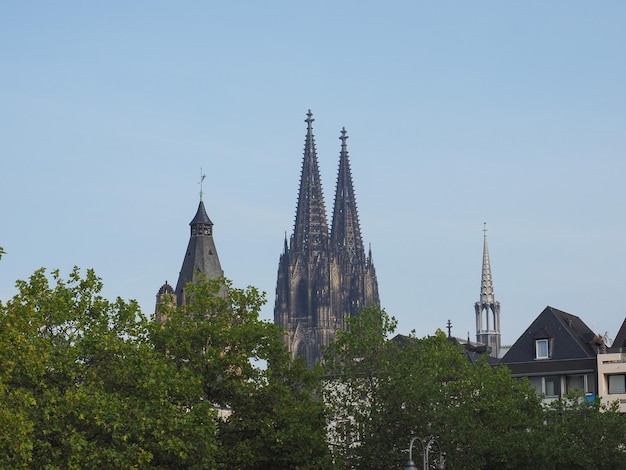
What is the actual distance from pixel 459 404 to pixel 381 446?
954 cm

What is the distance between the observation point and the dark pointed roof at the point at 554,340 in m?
90.2

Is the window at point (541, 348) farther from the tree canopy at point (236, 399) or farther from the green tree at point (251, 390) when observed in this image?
the green tree at point (251, 390)

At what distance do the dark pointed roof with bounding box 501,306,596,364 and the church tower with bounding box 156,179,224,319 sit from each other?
Answer: 7922 cm

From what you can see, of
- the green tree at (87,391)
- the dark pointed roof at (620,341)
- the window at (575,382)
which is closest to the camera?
the green tree at (87,391)

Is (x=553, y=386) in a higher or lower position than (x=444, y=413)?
higher

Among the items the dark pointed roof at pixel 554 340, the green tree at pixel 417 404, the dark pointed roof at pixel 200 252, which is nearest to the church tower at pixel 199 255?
the dark pointed roof at pixel 200 252

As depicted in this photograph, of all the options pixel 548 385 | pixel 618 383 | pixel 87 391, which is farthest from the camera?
pixel 548 385

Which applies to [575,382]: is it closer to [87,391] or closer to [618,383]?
[618,383]

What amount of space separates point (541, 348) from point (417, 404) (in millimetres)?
28297

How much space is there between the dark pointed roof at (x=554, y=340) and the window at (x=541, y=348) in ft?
0.91

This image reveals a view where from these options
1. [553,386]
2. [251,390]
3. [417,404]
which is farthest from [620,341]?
[251,390]

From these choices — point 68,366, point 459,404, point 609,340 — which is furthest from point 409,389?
point 609,340

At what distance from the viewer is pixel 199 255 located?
557 ft

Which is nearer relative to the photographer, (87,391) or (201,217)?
(87,391)
